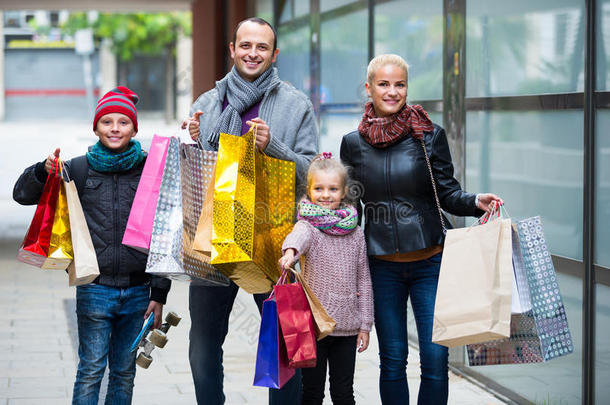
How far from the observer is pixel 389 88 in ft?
11.4

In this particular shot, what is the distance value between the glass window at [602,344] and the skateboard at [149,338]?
1.92 metres

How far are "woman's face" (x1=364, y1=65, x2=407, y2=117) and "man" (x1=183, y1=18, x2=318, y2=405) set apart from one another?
301mm

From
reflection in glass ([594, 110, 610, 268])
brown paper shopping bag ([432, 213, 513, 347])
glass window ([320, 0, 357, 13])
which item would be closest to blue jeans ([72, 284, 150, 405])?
brown paper shopping bag ([432, 213, 513, 347])

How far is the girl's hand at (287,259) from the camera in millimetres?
3197

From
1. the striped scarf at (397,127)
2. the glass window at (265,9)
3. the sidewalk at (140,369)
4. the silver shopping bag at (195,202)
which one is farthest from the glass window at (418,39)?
the glass window at (265,9)

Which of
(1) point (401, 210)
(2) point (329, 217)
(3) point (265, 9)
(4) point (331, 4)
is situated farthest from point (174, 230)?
(3) point (265, 9)

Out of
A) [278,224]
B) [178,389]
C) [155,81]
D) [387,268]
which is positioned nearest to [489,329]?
[387,268]

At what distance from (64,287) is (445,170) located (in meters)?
5.90

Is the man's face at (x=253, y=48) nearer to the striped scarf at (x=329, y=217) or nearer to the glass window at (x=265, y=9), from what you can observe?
the striped scarf at (x=329, y=217)

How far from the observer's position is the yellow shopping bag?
10.2ft

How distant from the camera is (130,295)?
11.9 ft

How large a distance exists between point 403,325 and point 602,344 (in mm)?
1088

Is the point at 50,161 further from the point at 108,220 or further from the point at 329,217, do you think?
the point at 329,217

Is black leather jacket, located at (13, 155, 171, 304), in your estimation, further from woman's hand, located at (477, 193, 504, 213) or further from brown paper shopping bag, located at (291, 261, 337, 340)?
woman's hand, located at (477, 193, 504, 213)
